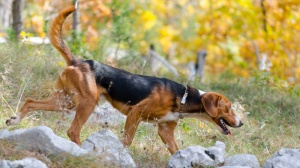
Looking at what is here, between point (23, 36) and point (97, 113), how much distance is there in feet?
7.85

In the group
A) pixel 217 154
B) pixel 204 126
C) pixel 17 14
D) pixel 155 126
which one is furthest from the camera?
pixel 17 14

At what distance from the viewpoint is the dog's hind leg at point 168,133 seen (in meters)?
8.56

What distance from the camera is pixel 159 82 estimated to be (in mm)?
8555

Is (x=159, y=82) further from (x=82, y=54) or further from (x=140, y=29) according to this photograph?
(x=140, y=29)

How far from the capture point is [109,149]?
6.95 metres

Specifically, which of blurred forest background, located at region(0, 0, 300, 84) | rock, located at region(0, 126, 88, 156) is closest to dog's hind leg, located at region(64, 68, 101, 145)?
rock, located at region(0, 126, 88, 156)

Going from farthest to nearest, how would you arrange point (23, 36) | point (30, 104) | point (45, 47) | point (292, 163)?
point (45, 47)
point (23, 36)
point (30, 104)
point (292, 163)

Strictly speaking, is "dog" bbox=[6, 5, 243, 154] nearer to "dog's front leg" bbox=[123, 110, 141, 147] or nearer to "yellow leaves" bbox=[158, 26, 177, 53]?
"dog's front leg" bbox=[123, 110, 141, 147]

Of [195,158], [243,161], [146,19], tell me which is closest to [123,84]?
[195,158]

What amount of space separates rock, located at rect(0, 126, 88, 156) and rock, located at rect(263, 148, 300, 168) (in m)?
2.07

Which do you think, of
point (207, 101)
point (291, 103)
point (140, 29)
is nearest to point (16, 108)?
point (207, 101)

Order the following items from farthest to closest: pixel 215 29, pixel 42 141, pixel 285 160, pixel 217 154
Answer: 1. pixel 215 29
2. pixel 217 154
3. pixel 285 160
4. pixel 42 141

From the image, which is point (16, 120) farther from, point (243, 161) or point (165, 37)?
point (165, 37)

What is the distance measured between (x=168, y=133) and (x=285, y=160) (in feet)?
6.78
